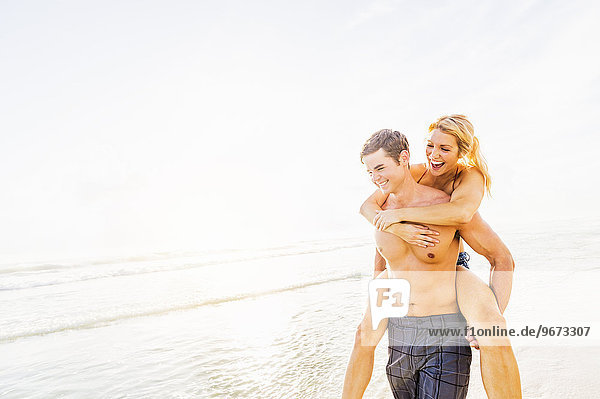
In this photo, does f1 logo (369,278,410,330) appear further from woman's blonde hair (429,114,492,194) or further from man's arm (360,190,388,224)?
woman's blonde hair (429,114,492,194)

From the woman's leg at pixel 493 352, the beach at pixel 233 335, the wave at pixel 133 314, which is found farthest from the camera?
the wave at pixel 133 314

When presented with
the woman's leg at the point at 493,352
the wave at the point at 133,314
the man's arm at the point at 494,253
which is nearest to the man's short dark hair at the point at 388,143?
the man's arm at the point at 494,253

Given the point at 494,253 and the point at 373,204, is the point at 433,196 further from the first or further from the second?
the point at 494,253

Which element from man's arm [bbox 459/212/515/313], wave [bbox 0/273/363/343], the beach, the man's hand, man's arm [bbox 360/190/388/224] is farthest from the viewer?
wave [bbox 0/273/363/343]

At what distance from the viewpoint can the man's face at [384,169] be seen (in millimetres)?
2674

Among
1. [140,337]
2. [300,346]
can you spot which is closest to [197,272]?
[140,337]

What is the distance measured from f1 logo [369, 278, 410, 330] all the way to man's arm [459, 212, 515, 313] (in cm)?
57

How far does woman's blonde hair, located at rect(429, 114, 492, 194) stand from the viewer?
288 centimetres

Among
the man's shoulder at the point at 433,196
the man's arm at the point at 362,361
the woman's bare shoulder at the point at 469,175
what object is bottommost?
the man's arm at the point at 362,361

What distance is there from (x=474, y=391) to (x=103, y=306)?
8.12m

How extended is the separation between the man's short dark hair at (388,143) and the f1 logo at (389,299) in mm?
841

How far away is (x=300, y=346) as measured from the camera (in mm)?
5945

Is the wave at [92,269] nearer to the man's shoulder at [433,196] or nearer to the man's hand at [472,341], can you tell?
the man's shoulder at [433,196]

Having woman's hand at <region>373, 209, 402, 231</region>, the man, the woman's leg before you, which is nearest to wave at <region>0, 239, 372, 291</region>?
the man
